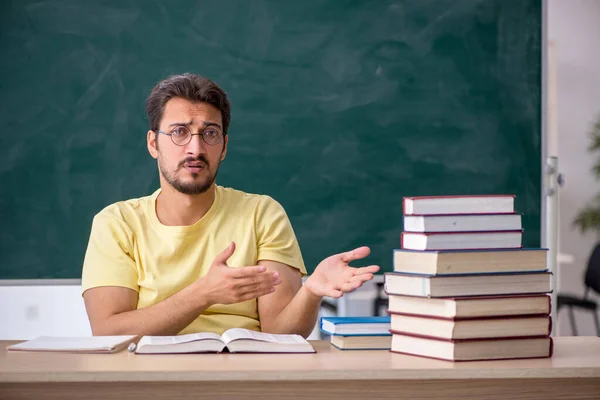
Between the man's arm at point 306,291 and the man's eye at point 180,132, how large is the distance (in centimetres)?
46

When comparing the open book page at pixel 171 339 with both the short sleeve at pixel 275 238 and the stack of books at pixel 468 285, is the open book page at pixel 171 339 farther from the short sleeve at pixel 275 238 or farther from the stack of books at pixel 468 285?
the short sleeve at pixel 275 238

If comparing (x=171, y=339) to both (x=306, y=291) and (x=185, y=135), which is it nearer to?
(x=306, y=291)

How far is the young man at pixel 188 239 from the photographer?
7.09ft

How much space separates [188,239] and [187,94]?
45 cm

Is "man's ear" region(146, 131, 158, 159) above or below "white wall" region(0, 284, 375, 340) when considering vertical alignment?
above

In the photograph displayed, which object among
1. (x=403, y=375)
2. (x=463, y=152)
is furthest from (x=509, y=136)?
(x=403, y=375)

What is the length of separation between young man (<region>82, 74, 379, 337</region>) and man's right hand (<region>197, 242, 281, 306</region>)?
0.22 meters

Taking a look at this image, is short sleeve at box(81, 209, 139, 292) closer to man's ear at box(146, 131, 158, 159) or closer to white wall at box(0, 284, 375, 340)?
man's ear at box(146, 131, 158, 159)

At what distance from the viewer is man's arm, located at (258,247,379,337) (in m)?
1.71

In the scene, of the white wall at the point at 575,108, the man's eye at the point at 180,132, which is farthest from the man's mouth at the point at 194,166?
the white wall at the point at 575,108

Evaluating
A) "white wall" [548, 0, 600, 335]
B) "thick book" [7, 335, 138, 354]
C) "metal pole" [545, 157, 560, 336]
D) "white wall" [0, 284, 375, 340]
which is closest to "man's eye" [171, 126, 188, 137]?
"thick book" [7, 335, 138, 354]

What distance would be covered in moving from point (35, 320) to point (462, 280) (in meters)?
2.28

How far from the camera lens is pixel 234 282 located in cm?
180

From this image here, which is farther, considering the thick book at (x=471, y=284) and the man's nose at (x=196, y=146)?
the man's nose at (x=196, y=146)
